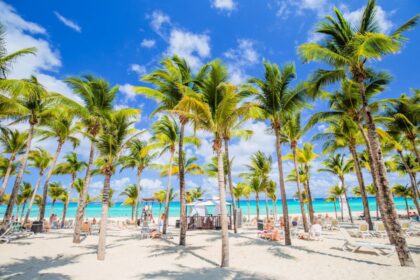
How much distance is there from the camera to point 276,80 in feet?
41.9

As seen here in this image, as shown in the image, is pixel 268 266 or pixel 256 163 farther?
pixel 256 163

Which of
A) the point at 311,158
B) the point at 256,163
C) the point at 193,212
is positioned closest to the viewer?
the point at 311,158

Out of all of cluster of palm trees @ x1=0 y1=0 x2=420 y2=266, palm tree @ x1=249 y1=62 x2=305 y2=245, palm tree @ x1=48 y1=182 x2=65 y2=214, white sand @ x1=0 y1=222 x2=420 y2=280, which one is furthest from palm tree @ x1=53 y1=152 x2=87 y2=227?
palm tree @ x1=249 y1=62 x2=305 y2=245

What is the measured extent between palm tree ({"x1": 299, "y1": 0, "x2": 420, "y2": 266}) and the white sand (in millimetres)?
1586

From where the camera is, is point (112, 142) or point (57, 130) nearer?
point (112, 142)

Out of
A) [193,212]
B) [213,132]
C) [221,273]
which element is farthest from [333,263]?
[193,212]

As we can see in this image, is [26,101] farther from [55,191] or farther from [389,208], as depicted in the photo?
[55,191]

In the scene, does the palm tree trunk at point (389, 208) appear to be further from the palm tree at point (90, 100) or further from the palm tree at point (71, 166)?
the palm tree at point (71, 166)

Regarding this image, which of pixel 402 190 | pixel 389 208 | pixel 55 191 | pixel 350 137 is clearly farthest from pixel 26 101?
pixel 402 190

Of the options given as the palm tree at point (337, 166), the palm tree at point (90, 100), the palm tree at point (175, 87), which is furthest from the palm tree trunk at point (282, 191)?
the palm tree at point (337, 166)

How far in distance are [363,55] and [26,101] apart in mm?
17862

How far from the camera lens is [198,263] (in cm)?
862

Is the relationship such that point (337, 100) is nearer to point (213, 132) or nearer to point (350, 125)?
point (350, 125)

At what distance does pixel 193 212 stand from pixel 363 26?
23.6m
